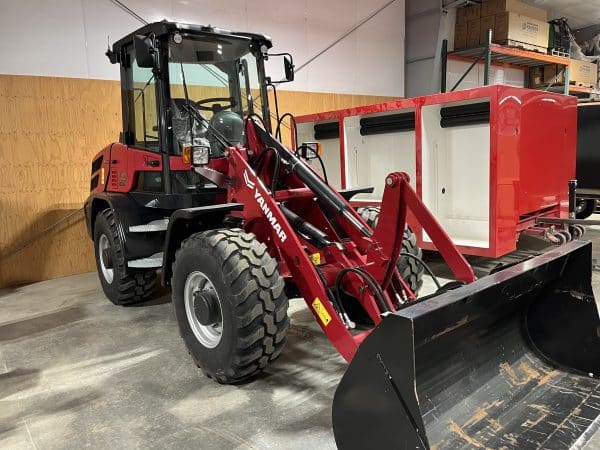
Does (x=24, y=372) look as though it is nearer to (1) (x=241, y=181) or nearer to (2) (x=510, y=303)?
(1) (x=241, y=181)

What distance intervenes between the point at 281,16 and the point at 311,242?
6.06m

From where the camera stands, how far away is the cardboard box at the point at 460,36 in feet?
34.3

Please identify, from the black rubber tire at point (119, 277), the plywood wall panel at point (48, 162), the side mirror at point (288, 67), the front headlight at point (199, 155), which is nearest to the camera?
the front headlight at point (199, 155)

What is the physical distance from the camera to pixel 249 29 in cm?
785

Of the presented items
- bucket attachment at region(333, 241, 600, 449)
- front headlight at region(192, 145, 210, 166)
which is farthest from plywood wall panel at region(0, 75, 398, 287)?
bucket attachment at region(333, 241, 600, 449)

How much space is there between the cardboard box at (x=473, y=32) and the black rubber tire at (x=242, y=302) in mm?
9175

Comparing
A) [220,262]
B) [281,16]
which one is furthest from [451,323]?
[281,16]

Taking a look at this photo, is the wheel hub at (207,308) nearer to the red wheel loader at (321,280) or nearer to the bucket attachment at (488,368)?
the red wheel loader at (321,280)

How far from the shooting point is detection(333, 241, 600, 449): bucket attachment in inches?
74.0

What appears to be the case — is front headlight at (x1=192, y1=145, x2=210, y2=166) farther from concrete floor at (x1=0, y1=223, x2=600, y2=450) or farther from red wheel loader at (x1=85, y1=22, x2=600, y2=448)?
concrete floor at (x1=0, y1=223, x2=600, y2=450)

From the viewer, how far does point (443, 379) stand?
2.33 meters

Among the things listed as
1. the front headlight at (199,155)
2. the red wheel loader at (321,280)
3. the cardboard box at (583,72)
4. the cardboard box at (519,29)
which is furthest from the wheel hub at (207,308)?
the cardboard box at (583,72)

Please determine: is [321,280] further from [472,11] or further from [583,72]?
[583,72]

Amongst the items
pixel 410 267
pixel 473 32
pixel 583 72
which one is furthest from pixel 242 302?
pixel 583 72
